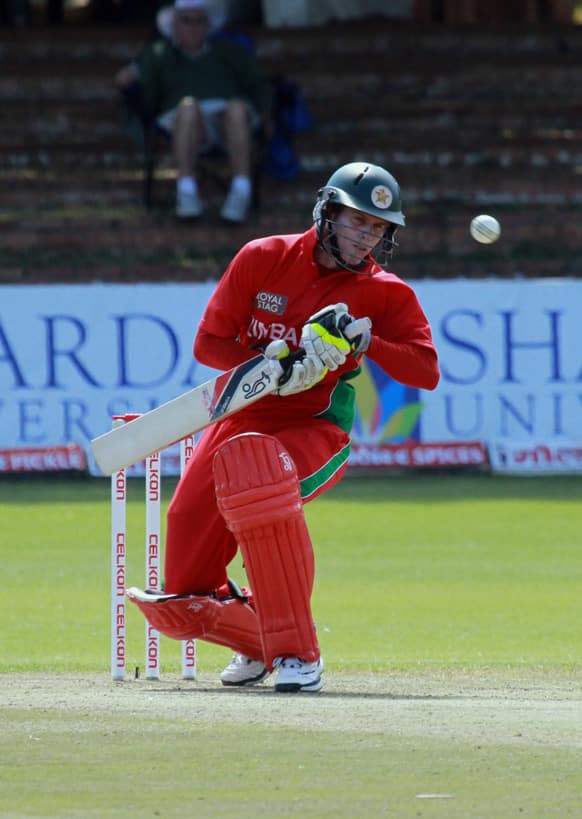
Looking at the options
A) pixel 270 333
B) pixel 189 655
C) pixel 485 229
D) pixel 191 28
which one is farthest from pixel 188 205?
pixel 270 333

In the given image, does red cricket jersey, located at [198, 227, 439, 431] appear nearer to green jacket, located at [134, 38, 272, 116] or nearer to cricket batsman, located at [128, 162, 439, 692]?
cricket batsman, located at [128, 162, 439, 692]

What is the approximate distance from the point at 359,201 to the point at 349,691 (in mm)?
1622

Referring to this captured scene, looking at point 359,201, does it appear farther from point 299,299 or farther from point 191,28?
point 191,28

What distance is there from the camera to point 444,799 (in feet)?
13.3

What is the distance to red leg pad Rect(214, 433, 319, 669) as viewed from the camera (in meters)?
5.53

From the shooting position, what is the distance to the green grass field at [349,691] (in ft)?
13.6

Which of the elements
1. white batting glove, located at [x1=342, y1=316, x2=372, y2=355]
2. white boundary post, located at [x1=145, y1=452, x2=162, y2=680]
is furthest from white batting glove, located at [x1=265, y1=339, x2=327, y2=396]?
white boundary post, located at [x1=145, y1=452, x2=162, y2=680]

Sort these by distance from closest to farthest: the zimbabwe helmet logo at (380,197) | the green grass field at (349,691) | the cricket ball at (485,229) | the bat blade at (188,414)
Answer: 1. the green grass field at (349,691)
2. the bat blade at (188,414)
3. the zimbabwe helmet logo at (380,197)
4. the cricket ball at (485,229)

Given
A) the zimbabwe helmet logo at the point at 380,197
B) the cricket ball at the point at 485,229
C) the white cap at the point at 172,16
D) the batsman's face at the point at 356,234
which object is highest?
the zimbabwe helmet logo at the point at 380,197

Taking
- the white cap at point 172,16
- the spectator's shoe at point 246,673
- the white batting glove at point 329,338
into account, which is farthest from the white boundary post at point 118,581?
the white cap at point 172,16

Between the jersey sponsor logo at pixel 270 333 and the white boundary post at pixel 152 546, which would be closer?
the jersey sponsor logo at pixel 270 333

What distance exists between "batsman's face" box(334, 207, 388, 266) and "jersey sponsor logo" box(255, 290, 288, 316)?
26 centimetres

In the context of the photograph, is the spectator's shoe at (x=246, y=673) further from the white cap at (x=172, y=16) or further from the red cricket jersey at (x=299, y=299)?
the white cap at (x=172, y=16)

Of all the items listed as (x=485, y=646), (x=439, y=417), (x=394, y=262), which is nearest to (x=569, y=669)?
(x=485, y=646)
